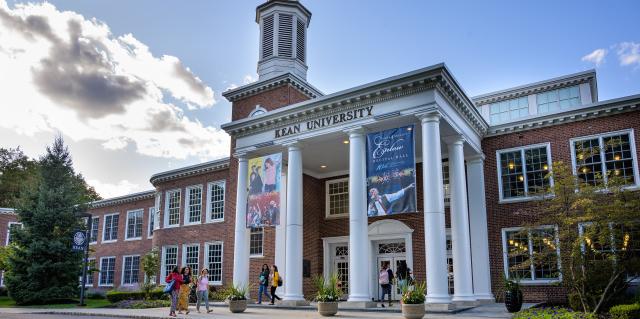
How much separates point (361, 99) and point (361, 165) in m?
2.46

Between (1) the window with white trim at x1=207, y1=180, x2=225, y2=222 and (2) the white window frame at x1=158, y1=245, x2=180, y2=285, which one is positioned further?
(2) the white window frame at x1=158, y1=245, x2=180, y2=285

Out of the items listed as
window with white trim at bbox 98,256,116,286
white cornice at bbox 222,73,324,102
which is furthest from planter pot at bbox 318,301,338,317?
window with white trim at bbox 98,256,116,286

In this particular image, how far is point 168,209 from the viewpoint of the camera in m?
34.8

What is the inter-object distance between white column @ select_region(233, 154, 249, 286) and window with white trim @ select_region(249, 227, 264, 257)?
14.8 feet

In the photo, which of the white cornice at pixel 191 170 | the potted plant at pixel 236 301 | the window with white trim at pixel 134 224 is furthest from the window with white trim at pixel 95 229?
the potted plant at pixel 236 301

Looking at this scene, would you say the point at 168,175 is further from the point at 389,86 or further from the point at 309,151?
the point at 389,86

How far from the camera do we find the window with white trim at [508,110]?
28891 millimetres

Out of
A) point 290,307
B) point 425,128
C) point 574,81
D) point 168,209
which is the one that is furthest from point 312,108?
point 168,209

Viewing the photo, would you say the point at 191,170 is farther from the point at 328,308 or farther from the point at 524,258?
the point at 524,258

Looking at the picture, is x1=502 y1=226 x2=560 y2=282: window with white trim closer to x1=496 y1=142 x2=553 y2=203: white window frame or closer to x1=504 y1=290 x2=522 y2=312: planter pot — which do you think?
x1=496 y1=142 x2=553 y2=203: white window frame

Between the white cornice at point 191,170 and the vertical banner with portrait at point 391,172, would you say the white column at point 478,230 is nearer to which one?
the vertical banner with portrait at point 391,172

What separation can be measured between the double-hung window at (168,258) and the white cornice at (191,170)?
459cm

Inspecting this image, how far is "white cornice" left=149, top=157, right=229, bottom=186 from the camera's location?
3179 cm

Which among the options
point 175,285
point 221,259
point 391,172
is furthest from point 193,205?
point 391,172
